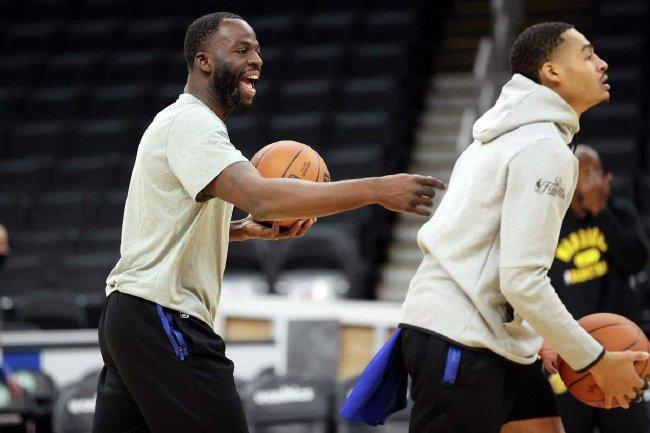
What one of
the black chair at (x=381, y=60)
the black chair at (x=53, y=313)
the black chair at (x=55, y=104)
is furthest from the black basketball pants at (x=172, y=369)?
the black chair at (x=55, y=104)

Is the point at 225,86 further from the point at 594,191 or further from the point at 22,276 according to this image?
the point at 22,276

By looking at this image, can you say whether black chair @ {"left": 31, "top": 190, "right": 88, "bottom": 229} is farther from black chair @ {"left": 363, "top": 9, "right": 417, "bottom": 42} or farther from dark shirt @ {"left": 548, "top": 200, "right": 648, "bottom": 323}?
dark shirt @ {"left": 548, "top": 200, "right": 648, "bottom": 323}

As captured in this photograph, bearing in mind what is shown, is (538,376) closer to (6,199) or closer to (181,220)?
(181,220)

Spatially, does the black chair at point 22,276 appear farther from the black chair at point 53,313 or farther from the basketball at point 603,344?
the basketball at point 603,344

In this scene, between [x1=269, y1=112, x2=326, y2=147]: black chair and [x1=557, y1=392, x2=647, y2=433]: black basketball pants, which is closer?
[x1=557, y1=392, x2=647, y2=433]: black basketball pants

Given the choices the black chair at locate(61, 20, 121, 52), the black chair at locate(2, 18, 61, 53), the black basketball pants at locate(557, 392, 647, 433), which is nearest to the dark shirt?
the black basketball pants at locate(557, 392, 647, 433)

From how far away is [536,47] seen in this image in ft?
10.4

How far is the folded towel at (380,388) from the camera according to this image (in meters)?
3.18

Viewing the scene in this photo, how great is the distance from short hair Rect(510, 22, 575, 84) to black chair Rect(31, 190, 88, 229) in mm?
7433

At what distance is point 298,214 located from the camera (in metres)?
2.85

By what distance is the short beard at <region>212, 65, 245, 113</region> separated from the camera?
313cm

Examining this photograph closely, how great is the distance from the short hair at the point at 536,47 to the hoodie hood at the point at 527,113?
0.16 ft

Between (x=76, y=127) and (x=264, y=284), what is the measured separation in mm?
2992

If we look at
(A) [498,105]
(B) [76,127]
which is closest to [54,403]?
(A) [498,105]
